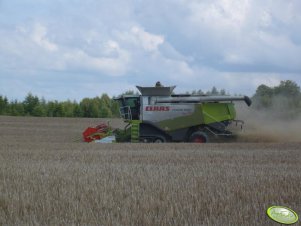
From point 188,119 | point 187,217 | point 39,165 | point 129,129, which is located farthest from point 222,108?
point 187,217

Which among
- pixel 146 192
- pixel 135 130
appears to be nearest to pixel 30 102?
pixel 135 130

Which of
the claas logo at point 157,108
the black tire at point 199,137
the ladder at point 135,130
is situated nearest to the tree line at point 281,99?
the black tire at point 199,137

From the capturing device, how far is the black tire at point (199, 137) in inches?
676

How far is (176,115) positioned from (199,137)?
1.10 m

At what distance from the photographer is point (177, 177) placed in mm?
7266

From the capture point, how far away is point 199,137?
17.3m

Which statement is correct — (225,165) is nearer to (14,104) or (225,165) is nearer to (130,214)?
(130,214)

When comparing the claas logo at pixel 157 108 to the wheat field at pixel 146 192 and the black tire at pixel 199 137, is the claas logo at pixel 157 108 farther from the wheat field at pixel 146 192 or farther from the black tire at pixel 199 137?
the wheat field at pixel 146 192

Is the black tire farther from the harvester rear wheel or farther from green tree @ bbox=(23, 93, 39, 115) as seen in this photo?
green tree @ bbox=(23, 93, 39, 115)

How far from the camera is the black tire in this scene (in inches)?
676

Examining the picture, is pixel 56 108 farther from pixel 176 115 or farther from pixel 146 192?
pixel 146 192

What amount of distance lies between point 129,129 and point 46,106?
3465 cm

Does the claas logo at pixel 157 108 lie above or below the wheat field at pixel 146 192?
above

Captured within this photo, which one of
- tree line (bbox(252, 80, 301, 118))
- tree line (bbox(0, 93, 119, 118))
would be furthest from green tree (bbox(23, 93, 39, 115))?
tree line (bbox(252, 80, 301, 118))
